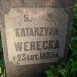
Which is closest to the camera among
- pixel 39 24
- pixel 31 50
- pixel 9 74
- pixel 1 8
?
pixel 1 8

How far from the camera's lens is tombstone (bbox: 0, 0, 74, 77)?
1.84 meters

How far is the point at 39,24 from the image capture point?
194 cm

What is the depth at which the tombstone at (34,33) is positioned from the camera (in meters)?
1.84

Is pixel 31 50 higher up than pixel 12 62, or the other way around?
pixel 31 50

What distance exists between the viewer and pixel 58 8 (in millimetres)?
1874

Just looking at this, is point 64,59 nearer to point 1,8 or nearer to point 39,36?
point 39,36

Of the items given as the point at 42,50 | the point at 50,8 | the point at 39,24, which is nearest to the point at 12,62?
the point at 42,50

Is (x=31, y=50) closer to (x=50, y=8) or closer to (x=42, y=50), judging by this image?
(x=42, y=50)

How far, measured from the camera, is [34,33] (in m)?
1.98

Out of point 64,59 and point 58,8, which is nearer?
point 58,8

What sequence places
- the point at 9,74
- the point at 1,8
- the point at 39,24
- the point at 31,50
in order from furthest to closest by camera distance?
the point at 9,74 → the point at 31,50 → the point at 39,24 → the point at 1,8

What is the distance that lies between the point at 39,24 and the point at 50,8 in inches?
7.7

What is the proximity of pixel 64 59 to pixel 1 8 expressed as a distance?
2.97 feet

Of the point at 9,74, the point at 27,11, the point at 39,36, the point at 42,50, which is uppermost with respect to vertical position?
the point at 27,11
